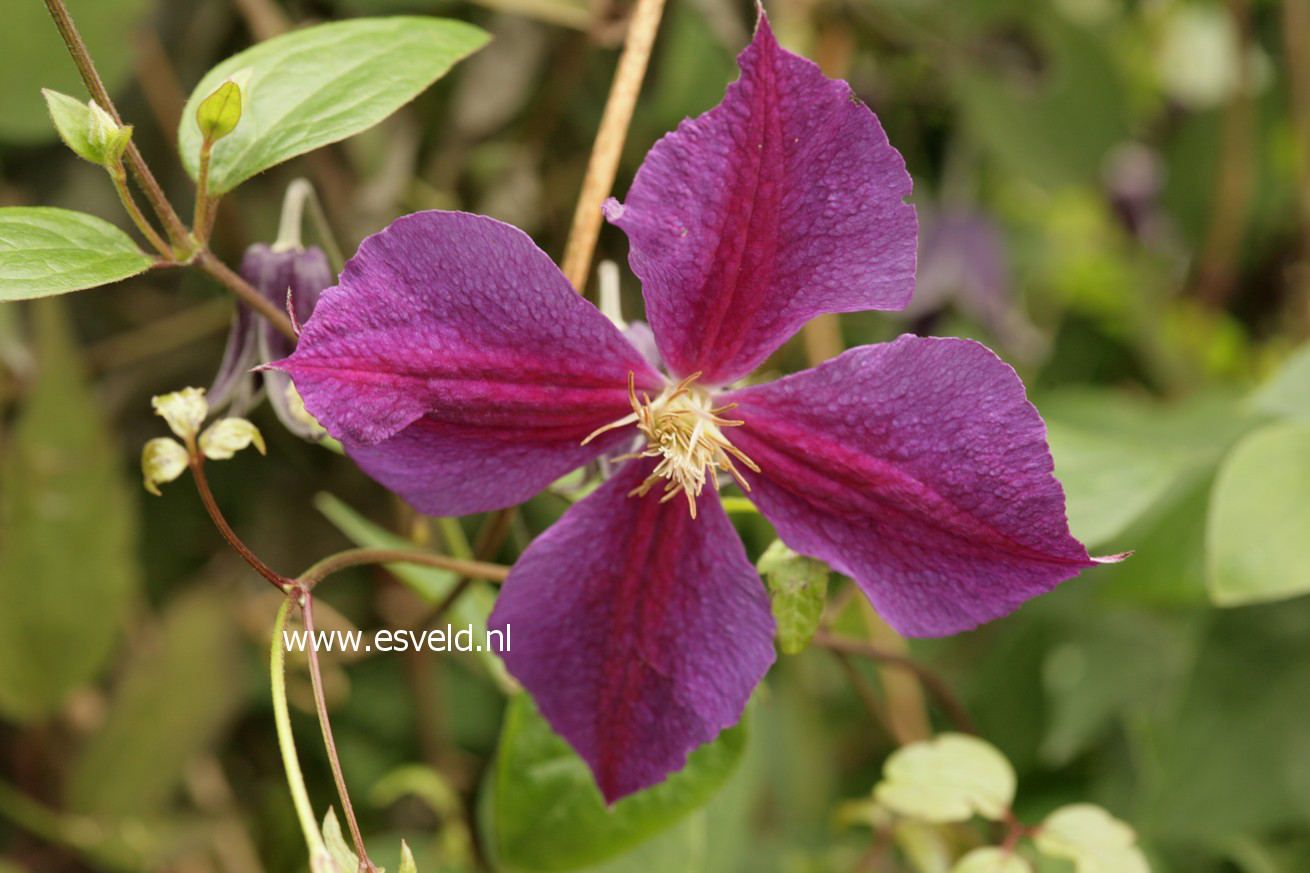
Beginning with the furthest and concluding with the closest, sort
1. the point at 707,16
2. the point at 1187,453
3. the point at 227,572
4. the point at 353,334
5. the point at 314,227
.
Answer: the point at 227,572
the point at 707,16
the point at 1187,453
the point at 314,227
the point at 353,334

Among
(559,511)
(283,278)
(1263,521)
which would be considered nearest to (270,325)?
(283,278)

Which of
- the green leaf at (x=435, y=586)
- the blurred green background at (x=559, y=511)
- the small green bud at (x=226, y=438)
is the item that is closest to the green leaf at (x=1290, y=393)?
the blurred green background at (x=559, y=511)

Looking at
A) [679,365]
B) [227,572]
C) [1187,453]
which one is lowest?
[227,572]

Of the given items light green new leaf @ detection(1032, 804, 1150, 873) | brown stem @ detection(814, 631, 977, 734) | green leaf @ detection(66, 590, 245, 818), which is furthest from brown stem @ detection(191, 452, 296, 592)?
green leaf @ detection(66, 590, 245, 818)

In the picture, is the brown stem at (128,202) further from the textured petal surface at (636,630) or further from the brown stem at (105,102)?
the textured petal surface at (636,630)

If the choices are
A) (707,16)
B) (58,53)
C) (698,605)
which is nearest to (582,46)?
(707,16)

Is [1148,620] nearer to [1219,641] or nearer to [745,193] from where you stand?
[1219,641]
